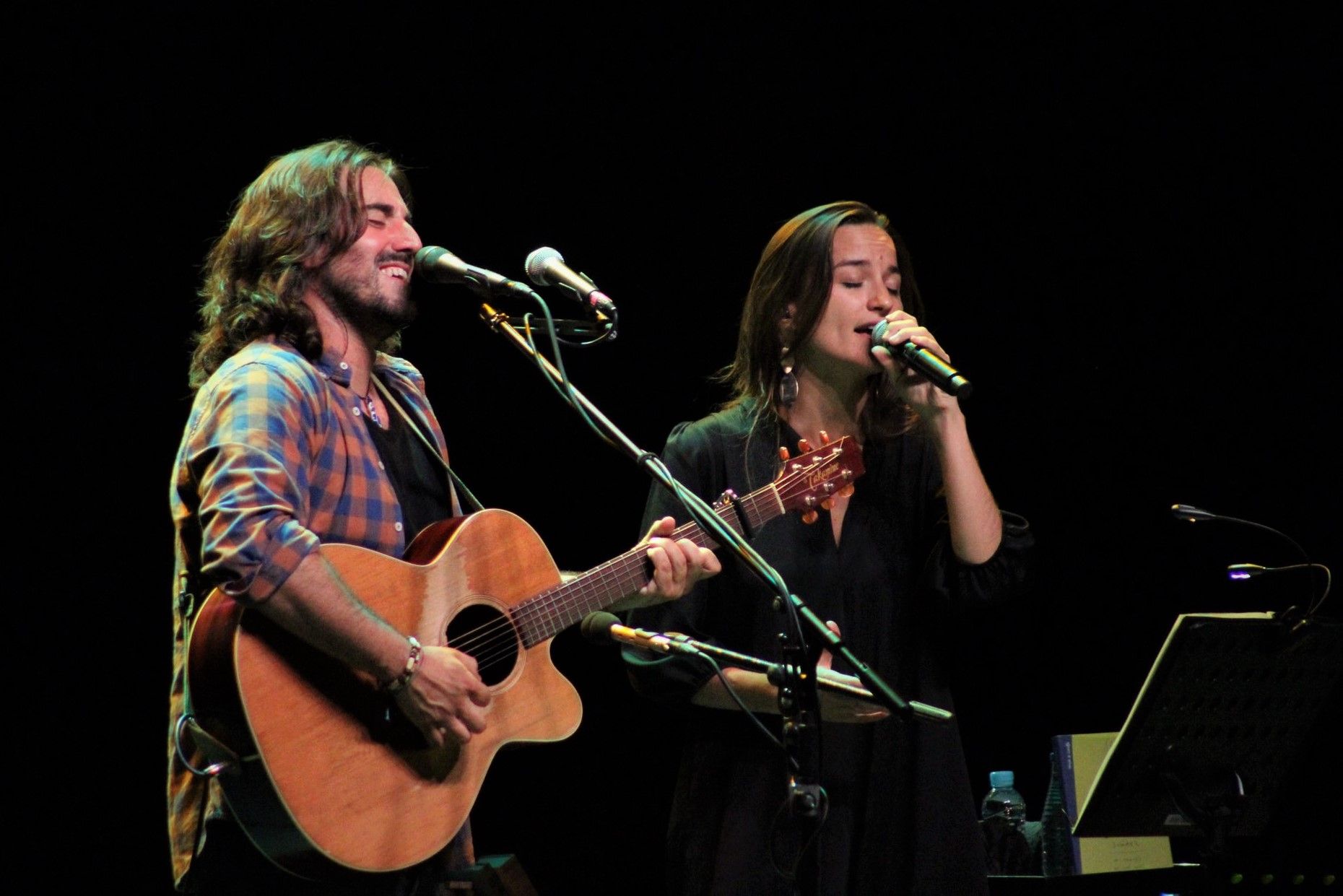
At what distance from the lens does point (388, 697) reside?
2.50 meters

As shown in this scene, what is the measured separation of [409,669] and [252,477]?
46 cm

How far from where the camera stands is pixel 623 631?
224cm

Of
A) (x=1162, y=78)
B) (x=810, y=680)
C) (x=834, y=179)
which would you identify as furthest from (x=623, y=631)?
(x=1162, y=78)

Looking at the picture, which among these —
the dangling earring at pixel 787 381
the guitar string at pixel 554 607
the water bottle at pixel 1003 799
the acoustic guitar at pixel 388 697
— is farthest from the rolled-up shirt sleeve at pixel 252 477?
the water bottle at pixel 1003 799

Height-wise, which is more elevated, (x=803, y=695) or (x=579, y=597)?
(x=579, y=597)

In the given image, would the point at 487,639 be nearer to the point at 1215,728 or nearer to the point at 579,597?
the point at 579,597

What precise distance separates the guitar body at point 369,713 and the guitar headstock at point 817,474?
2.07 ft

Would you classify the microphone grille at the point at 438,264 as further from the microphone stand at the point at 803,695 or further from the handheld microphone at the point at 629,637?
the microphone stand at the point at 803,695

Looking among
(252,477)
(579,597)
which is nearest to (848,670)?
(579,597)

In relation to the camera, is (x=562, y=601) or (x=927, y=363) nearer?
(x=927, y=363)

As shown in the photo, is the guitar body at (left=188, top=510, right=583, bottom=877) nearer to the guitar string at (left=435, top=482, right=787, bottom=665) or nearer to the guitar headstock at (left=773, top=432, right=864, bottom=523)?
the guitar string at (left=435, top=482, right=787, bottom=665)

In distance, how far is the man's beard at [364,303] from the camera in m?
2.88

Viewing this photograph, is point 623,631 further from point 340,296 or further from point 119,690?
point 119,690

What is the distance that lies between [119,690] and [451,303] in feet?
5.42
